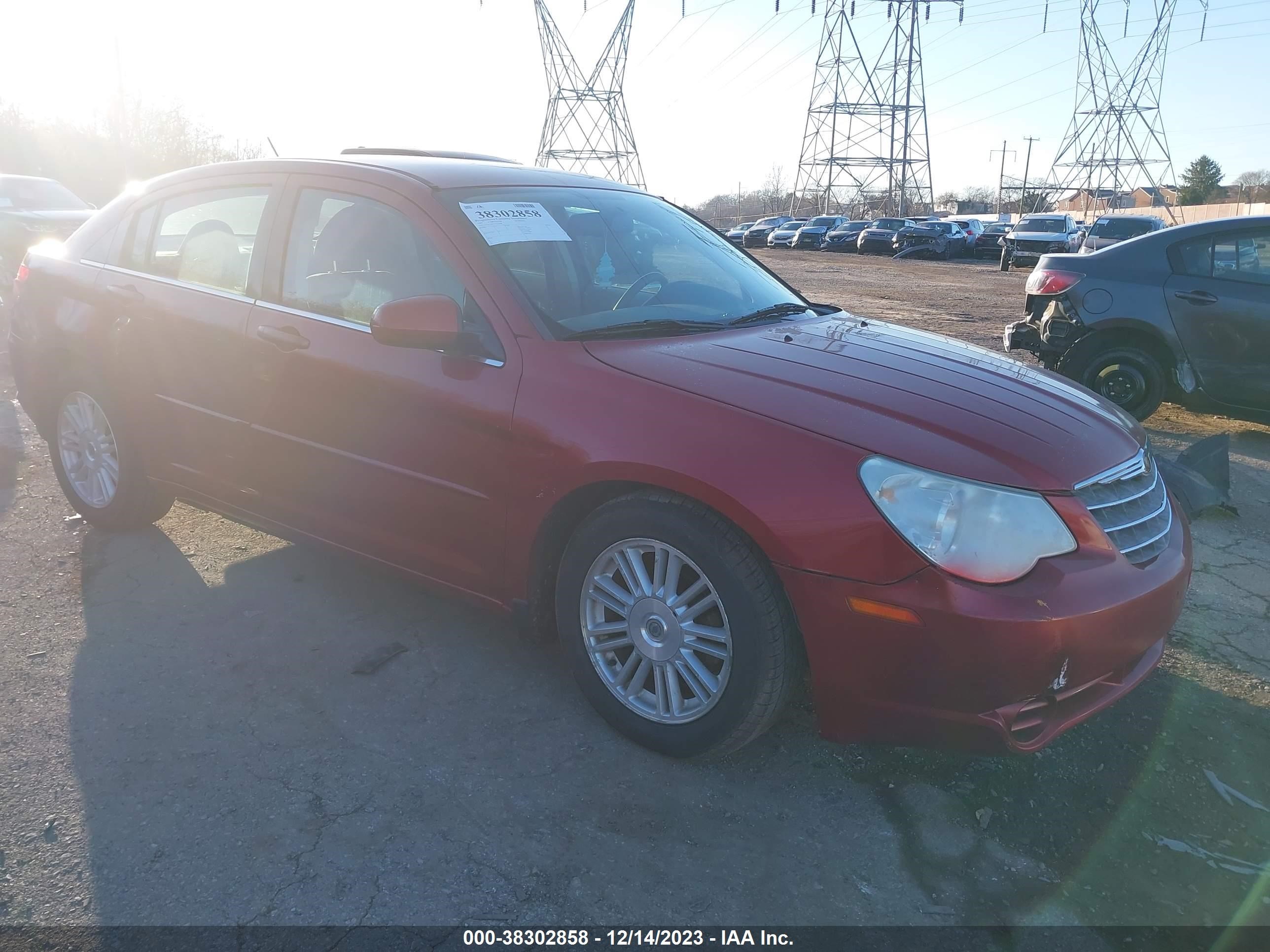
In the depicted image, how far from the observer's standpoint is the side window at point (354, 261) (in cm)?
331

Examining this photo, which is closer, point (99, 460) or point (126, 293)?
point (126, 293)

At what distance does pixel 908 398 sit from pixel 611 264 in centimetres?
133

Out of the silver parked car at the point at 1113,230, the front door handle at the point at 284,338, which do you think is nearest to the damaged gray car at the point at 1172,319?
the front door handle at the point at 284,338

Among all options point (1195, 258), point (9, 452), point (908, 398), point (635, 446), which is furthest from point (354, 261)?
point (1195, 258)

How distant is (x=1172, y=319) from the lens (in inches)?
259

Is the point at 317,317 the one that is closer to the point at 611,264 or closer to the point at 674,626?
the point at 611,264

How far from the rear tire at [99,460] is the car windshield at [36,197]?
439 inches

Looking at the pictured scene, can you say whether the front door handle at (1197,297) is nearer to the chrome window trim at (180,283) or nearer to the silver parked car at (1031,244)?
the chrome window trim at (180,283)

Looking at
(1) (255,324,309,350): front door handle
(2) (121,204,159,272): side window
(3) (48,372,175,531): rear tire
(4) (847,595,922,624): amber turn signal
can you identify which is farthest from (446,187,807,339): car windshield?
(3) (48,372,175,531): rear tire

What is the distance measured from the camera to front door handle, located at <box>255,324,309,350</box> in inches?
135

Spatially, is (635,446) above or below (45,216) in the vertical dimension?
below

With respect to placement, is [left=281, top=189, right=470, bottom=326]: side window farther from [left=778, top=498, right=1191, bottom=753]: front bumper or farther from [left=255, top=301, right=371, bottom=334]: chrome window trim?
[left=778, top=498, right=1191, bottom=753]: front bumper

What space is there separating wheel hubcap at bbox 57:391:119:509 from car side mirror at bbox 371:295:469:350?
6.58 feet

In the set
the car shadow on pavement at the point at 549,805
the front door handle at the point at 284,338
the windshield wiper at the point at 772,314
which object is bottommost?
the car shadow on pavement at the point at 549,805
